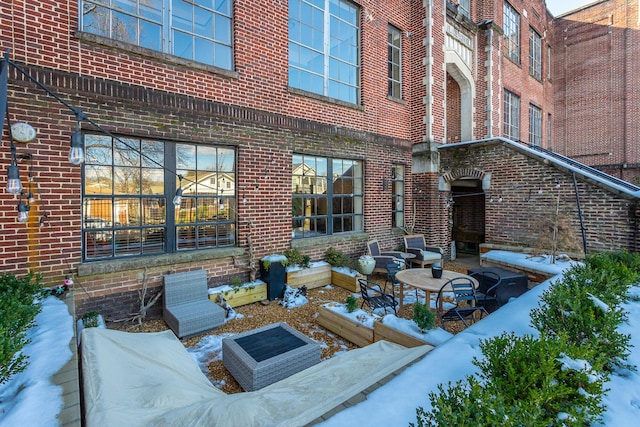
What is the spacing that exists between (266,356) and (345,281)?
12.1ft

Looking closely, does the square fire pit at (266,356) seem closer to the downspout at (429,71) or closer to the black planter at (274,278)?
the black planter at (274,278)

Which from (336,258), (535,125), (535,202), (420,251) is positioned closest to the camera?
(336,258)

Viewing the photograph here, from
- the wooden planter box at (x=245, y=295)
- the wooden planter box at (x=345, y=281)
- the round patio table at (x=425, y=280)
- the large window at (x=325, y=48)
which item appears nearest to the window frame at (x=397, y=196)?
the large window at (x=325, y=48)

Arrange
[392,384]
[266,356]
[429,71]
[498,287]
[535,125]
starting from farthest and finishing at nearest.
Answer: [535,125]
[429,71]
[498,287]
[266,356]
[392,384]

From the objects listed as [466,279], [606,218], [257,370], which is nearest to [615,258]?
[466,279]

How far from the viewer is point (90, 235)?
4773 mm

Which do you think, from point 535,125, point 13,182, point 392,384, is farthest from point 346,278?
point 535,125

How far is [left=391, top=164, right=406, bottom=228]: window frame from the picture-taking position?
379 inches

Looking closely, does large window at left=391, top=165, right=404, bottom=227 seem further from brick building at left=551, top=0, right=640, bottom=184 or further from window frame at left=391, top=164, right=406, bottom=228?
brick building at left=551, top=0, right=640, bottom=184

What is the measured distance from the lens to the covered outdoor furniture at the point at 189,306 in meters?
4.58

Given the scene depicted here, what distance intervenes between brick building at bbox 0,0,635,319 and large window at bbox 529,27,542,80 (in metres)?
6.42

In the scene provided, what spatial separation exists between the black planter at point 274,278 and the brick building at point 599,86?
18.6 metres

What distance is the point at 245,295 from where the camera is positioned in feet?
19.5

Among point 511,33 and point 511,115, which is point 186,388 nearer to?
point 511,115
